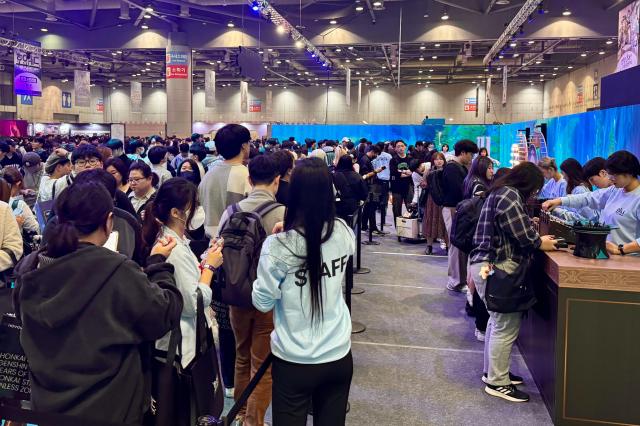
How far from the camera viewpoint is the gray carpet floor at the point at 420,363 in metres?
3.45

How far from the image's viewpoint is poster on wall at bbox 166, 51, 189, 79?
56.3 ft

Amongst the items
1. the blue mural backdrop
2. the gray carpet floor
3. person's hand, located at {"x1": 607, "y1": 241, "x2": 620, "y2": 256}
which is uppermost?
the blue mural backdrop

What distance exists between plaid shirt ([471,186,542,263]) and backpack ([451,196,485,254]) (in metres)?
0.84

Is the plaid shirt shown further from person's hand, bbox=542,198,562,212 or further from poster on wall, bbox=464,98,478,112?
poster on wall, bbox=464,98,478,112

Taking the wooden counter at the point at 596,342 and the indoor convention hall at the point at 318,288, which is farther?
the wooden counter at the point at 596,342

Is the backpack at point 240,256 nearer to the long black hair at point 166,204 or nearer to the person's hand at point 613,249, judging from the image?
the long black hair at point 166,204

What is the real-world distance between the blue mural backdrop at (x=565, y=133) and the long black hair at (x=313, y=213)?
4.51 meters

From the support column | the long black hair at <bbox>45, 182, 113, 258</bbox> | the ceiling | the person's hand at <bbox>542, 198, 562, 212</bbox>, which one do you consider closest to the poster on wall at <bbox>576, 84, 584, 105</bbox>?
the ceiling

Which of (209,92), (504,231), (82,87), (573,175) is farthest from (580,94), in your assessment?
(504,231)

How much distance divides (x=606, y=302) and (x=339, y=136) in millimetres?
16338

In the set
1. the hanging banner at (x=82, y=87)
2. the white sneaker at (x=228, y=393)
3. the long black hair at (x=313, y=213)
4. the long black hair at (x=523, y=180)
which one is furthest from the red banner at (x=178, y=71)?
the long black hair at (x=313, y=213)

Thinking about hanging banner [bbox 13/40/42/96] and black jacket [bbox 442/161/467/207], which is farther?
hanging banner [bbox 13/40/42/96]

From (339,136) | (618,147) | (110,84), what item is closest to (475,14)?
(339,136)

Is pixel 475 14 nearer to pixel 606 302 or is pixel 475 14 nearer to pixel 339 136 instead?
pixel 339 136
